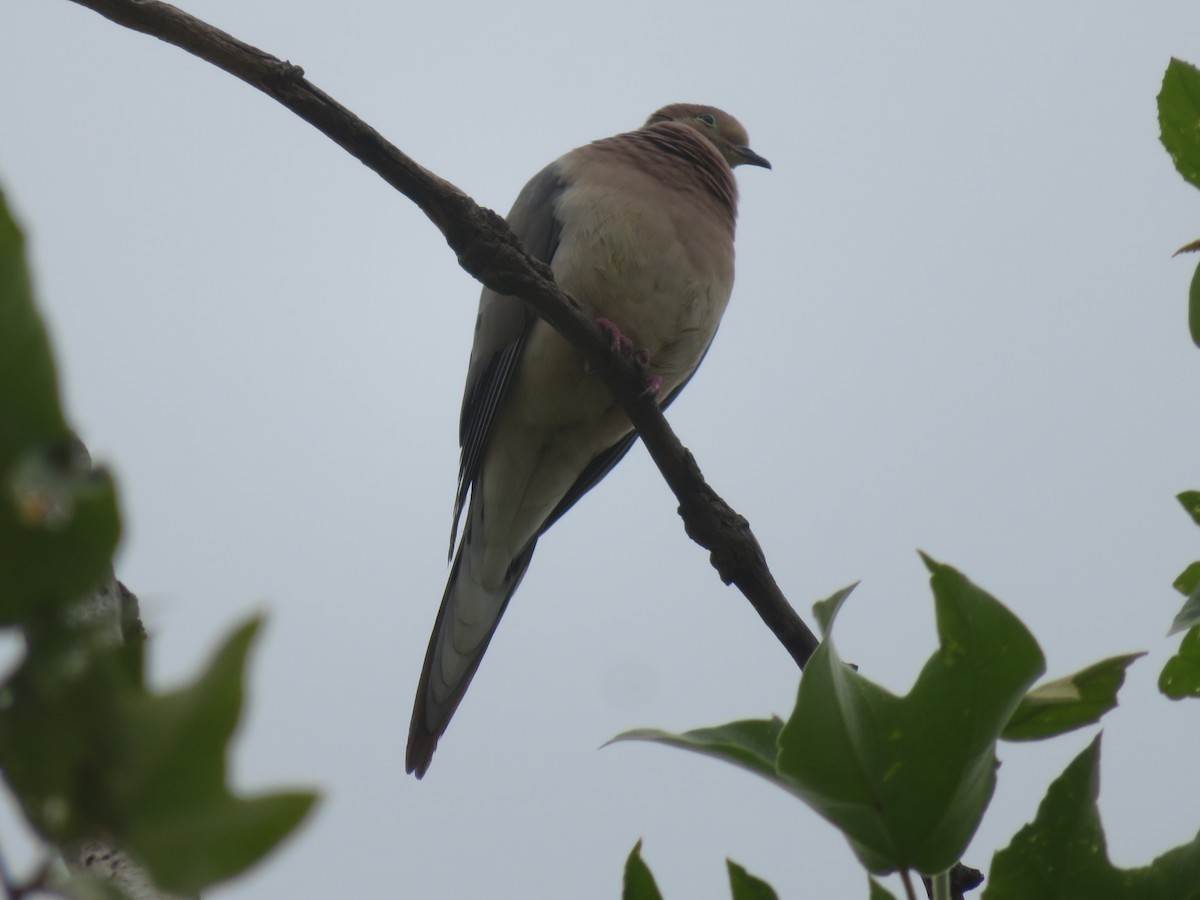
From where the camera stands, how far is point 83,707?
0.44 m

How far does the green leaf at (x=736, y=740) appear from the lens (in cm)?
121

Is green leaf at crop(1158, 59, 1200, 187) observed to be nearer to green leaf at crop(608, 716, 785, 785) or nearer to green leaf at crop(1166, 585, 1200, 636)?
green leaf at crop(1166, 585, 1200, 636)

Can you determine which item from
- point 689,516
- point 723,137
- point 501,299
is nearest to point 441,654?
point 501,299

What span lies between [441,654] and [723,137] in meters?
2.56

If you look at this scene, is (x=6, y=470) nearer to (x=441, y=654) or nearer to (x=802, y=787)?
(x=802, y=787)

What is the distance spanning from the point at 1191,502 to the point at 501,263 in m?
1.35

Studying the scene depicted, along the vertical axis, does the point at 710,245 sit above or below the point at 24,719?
above

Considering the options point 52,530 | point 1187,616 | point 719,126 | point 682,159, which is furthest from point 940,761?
point 719,126

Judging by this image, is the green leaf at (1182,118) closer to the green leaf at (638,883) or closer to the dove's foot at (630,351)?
the green leaf at (638,883)

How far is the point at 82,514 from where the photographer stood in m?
0.42

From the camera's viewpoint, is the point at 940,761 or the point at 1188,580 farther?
the point at 1188,580

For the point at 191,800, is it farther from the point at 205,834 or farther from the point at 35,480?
the point at 35,480

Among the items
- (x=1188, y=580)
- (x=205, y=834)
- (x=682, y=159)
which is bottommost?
(x=205, y=834)

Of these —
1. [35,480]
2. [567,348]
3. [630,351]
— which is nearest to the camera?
[35,480]
